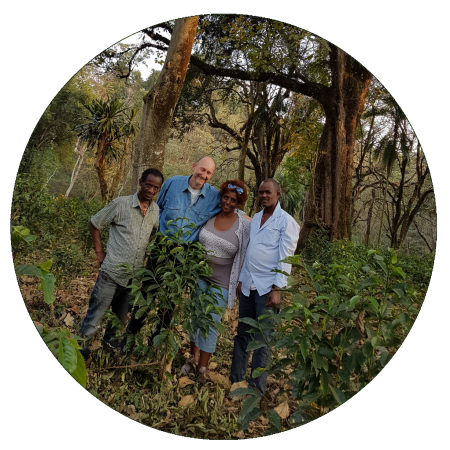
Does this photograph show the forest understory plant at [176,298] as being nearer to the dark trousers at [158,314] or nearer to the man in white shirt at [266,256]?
the dark trousers at [158,314]

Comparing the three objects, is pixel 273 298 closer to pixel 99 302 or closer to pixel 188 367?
pixel 188 367

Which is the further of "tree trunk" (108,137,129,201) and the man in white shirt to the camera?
"tree trunk" (108,137,129,201)

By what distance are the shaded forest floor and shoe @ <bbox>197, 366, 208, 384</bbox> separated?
0.03 metres

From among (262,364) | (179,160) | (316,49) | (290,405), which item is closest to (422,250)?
(290,405)

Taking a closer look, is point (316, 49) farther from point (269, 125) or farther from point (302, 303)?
point (302, 303)

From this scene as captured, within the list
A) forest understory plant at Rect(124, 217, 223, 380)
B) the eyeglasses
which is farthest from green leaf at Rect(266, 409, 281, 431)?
the eyeglasses

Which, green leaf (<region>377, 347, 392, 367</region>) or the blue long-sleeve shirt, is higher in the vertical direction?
the blue long-sleeve shirt

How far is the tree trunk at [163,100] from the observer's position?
2.56 m

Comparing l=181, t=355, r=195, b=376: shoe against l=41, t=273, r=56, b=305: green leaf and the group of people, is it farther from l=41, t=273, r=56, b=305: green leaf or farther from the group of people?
l=41, t=273, r=56, b=305: green leaf

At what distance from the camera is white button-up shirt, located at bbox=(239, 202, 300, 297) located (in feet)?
6.56

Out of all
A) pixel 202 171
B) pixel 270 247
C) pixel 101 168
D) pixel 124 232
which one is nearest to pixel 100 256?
pixel 124 232

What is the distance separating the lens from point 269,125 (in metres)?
2.81

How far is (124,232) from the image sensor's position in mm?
2025

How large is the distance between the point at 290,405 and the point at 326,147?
228cm
